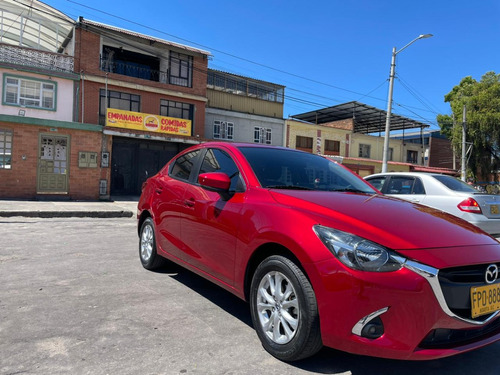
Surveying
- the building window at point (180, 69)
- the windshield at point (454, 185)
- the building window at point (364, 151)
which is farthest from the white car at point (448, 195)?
the building window at point (364, 151)

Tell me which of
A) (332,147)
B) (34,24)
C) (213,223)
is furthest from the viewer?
(332,147)

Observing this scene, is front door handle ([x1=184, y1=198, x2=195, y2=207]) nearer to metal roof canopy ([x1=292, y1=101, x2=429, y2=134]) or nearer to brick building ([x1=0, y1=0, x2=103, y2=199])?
brick building ([x1=0, y1=0, x2=103, y2=199])

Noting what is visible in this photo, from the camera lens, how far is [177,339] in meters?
2.83

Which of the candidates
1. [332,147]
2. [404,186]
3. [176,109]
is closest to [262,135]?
[176,109]

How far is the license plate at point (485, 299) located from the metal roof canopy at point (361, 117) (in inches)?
1150

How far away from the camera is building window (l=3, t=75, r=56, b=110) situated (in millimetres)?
17344

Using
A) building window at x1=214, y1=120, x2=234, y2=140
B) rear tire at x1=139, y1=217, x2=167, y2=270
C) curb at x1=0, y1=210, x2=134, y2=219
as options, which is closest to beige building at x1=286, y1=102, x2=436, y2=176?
building window at x1=214, y1=120, x2=234, y2=140

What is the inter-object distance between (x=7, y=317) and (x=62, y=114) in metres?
17.7

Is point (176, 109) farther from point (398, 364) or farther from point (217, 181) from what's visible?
point (398, 364)

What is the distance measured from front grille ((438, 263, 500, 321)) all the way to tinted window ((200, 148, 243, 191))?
5.38ft

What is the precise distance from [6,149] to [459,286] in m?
17.2

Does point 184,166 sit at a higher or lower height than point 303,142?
lower

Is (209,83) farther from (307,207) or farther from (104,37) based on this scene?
(307,207)

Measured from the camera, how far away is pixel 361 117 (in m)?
34.5
